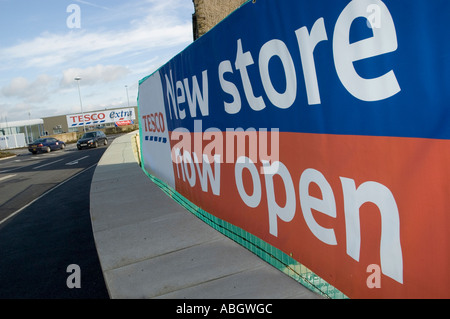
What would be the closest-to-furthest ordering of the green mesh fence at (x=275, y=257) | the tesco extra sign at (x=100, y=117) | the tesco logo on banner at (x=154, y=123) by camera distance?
the green mesh fence at (x=275, y=257)
the tesco logo on banner at (x=154, y=123)
the tesco extra sign at (x=100, y=117)

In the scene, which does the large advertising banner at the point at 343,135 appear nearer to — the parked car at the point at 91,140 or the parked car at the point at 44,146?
the parked car at the point at 91,140

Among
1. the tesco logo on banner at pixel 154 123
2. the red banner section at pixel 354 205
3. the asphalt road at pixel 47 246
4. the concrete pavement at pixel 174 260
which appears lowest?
the asphalt road at pixel 47 246

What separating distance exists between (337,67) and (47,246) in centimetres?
557

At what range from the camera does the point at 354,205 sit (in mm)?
2443

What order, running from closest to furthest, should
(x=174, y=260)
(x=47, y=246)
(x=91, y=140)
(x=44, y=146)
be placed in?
(x=174, y=260) → (x=47, y=246) → (x=91, y=140) → (x=44, y=146)

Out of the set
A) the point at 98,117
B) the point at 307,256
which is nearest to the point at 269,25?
the point at 307,256

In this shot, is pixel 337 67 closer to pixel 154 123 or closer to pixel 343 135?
pixel 343 135

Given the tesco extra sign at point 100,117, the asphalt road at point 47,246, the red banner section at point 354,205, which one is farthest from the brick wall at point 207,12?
the tesco extra sign at point 100,117

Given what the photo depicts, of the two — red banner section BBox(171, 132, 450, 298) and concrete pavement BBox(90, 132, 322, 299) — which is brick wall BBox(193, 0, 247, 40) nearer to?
concrete pavement BBox(90, 132, 322, 299)

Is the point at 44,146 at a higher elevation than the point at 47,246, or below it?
higher

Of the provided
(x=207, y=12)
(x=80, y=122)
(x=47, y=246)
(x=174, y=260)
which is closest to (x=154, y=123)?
(x=207, y=12)

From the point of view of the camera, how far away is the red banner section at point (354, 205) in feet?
6.44

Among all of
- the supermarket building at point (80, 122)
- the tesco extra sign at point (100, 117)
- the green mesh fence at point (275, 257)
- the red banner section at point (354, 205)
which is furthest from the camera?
the tesco extra sign at point (100, 117)

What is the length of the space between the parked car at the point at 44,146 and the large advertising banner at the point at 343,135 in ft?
99.1
